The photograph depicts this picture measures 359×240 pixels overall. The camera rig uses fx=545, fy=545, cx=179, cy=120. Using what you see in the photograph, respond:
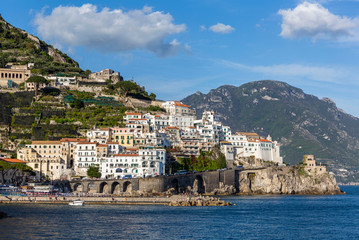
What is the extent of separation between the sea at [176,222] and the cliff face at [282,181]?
32.1 m

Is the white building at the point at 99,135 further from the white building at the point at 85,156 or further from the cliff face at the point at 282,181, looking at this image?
the cliff face at the point at 282,181

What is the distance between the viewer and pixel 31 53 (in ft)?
529

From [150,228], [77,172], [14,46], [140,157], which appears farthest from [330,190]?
[14,46]

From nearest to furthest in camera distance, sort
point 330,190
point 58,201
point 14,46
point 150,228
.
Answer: point 150,228 → point 58,201 → point 330,190 → point 14,46

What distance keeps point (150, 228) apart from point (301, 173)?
7654cm

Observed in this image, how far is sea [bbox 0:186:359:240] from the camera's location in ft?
204

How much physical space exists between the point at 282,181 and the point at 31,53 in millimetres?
82067

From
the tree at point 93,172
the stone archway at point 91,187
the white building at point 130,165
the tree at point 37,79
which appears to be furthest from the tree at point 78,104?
the stone archway at point 91,187

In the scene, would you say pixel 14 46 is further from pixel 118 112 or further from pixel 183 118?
pixel 183 118

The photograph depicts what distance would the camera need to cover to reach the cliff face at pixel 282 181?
131 metres

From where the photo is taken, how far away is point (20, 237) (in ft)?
186

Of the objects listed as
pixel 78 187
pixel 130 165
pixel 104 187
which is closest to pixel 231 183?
→ pixel 130 165

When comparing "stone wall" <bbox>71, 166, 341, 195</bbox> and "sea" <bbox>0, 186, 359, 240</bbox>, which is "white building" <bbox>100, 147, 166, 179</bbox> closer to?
"stone wall" <bbox>71, 166, 341, 195</bbox>

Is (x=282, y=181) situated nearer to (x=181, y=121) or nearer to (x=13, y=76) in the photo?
(x=181, y=121)
